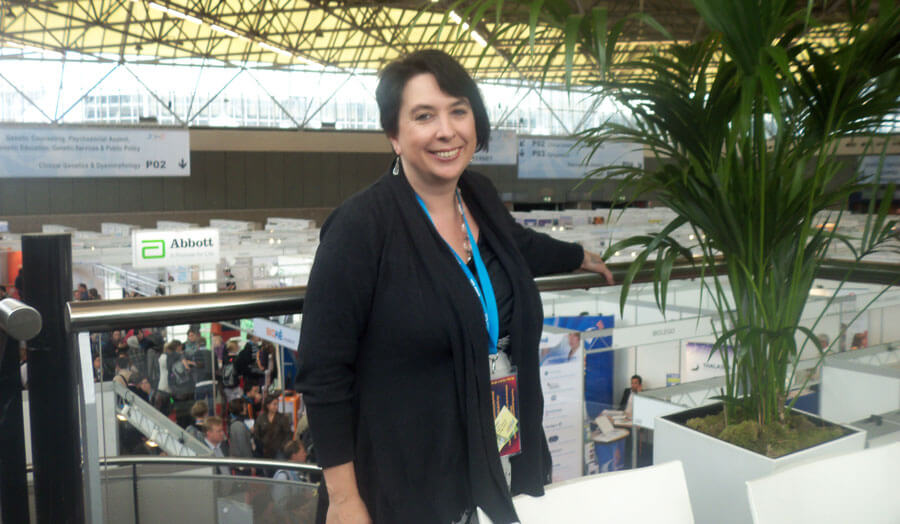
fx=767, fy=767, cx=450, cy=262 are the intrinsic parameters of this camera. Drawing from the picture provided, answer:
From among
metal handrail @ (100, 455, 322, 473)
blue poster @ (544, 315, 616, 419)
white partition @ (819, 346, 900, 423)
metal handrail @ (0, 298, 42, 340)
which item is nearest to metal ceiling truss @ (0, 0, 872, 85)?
blue poster @ (544, 315, 616, 419)

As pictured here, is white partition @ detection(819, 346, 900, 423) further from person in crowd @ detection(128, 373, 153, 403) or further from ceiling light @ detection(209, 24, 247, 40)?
ceiling light @ detection(209, 24, 247, 40)

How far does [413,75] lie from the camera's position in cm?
134

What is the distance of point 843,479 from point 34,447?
1535mm

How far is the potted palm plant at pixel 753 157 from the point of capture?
1699 millimetres

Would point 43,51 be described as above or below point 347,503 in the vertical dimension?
above

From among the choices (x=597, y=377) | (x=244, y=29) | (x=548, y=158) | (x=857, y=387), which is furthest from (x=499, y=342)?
(x=244, y=29)

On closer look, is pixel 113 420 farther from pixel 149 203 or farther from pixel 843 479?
pixel 149 203

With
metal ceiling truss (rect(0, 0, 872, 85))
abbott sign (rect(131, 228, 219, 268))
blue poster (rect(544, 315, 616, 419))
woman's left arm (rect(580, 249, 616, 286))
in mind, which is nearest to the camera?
woman's left arm (rect(580, 249, 616, 286))

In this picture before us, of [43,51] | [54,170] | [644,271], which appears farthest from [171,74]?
[644,271]

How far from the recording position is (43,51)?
19.4 metres

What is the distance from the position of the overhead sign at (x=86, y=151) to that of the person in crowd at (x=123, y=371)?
9.59 metres

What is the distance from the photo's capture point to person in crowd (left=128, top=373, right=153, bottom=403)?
5.04 feet

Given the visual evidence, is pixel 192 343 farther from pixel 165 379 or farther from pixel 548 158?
pixel 548 158

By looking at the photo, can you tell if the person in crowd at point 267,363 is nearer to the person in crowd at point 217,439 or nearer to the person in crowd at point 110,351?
the person in crowd at point 217,439
